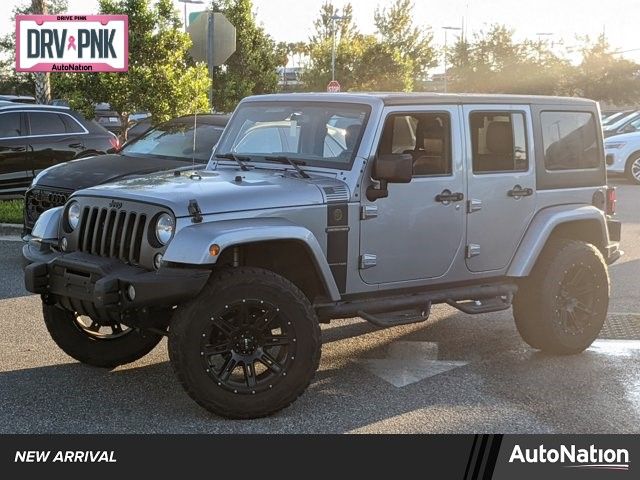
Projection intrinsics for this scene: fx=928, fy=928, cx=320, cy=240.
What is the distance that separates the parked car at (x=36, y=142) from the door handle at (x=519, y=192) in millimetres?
8443

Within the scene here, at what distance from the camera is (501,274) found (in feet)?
20.4

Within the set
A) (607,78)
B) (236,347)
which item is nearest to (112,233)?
(236,347)

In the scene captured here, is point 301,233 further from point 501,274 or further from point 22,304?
point 22,304

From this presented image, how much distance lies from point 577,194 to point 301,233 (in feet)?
8.00

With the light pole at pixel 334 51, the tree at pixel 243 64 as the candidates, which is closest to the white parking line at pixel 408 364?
the tree at pixel 243 64

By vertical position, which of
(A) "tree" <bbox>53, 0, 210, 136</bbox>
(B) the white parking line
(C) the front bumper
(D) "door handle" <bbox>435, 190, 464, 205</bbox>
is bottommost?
(B) the white parking line

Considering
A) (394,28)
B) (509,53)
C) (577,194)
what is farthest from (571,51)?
(577,194)

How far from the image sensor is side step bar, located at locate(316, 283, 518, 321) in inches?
215

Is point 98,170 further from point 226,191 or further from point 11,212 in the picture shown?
point 226,191

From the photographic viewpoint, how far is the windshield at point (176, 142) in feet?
33.7

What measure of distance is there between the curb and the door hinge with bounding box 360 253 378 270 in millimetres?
7389

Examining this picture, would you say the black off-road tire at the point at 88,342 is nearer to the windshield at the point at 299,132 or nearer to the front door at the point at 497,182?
the windshield at the point at 299,132

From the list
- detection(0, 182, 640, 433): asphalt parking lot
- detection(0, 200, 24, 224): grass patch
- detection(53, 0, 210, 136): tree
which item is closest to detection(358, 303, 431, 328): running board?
detection(0, 182, 640, 433): asphalt parking lot

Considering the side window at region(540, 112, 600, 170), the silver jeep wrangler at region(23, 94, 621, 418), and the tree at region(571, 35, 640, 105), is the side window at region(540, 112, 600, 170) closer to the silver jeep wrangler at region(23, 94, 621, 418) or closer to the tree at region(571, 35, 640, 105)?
the silver jeep wrangler at region(23, 94, 621, 418)
